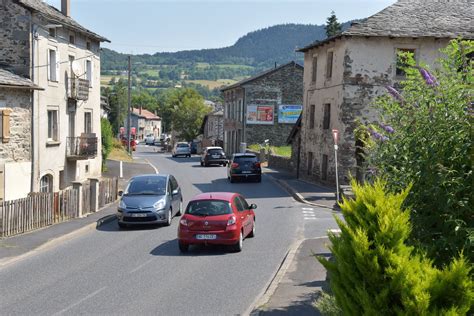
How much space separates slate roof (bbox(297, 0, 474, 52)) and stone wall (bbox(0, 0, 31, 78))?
15083mm

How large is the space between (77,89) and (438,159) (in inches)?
1046

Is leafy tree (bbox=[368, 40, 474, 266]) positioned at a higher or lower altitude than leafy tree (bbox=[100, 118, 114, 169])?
higher

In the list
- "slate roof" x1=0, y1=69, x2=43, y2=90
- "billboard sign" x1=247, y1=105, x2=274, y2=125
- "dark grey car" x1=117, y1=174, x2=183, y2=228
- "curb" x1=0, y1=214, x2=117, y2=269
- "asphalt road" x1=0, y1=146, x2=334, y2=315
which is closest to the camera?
"asphalt road" x1=0, y1=146, x2=334, y2=315

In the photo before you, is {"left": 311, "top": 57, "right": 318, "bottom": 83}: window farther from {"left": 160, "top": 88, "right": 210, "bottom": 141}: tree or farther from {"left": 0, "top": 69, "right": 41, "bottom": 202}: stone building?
{"left": 160, "top": 88, "right": 210, "bottom": 141}: tree

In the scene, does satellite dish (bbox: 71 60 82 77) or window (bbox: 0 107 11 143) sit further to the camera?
satellite dish (bbox: 71 60 82 77)

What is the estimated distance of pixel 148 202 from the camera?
20.5 m

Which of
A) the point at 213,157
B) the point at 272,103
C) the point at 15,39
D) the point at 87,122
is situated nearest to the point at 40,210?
the point at 15,39

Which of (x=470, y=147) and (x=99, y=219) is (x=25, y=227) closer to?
(x=99, y=219)

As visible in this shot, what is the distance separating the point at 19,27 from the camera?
2569cm

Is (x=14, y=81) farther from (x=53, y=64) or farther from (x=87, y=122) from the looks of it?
(x=87, y=122)

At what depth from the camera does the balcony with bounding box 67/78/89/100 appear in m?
30.7

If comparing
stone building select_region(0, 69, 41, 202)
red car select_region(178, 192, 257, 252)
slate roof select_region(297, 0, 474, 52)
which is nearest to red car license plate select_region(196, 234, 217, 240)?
red car select_region(178, 192, 257, 252)

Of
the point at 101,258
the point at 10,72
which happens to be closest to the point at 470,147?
the point at 101,258

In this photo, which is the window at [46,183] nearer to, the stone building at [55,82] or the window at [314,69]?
the stone building at [55,82]
